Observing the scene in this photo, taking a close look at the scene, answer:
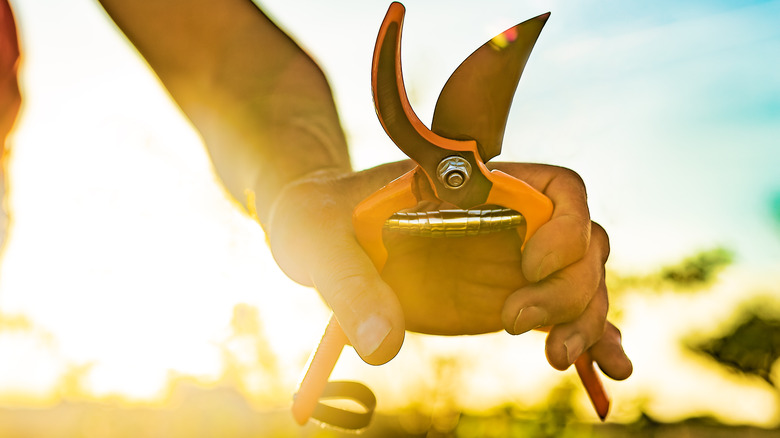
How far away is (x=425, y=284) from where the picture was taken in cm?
231

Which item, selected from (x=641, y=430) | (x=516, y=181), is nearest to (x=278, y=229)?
(x=516, y=181)

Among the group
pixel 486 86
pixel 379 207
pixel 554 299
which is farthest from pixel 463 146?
pixel 554 299

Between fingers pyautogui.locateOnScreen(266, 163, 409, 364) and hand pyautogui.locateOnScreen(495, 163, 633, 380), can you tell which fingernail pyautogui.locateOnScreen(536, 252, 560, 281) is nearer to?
hand pyautogui.locateOnScreen(495, 163, 633, 380)

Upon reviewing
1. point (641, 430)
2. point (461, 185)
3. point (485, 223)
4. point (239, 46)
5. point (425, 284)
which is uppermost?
point (239, 46)

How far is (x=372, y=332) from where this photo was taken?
5.50 ft

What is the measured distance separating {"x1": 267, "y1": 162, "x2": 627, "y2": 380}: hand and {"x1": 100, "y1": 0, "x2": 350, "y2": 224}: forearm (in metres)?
0.62

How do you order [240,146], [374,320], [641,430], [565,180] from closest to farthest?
[374,320], [565,180], [240,146], [641,430]

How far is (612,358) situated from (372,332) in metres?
1.25

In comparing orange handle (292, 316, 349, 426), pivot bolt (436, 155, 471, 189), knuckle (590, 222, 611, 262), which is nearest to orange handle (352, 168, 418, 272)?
pivot bolt (436, 155, 471, 189)

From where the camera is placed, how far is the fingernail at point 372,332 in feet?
5.48

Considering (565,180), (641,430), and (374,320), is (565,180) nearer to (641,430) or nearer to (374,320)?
(374,320)

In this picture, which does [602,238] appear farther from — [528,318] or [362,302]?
[362,302]

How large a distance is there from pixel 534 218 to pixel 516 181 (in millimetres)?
146

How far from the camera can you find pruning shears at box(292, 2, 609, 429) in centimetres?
170
